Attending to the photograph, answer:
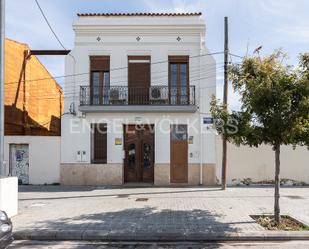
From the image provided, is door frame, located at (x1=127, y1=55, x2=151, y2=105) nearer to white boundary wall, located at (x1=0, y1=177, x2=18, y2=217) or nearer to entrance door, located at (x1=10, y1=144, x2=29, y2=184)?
entrance door, located at (x1=10, y1=144, x2=29, y2=184)

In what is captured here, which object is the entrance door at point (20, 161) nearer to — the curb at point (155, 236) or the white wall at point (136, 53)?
the white wall at point (136, 53)

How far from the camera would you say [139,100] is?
1717cm

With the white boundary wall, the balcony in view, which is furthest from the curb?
the balcony

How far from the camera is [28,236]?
8.30m

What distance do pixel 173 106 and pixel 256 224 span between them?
8426 mm

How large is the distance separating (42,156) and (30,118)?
470 cm

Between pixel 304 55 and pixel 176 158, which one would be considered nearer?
pixel 304 55

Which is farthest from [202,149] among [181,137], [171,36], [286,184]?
[171,36]

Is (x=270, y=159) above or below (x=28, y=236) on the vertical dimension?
above

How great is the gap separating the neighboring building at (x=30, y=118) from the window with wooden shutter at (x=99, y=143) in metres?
1.56

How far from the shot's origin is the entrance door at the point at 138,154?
17438 millimetres

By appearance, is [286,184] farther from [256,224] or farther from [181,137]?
[256,224]

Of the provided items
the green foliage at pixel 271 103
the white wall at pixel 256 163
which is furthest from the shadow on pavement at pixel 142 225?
the white wall at pixel 256 163

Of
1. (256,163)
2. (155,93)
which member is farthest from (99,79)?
(256,163)
